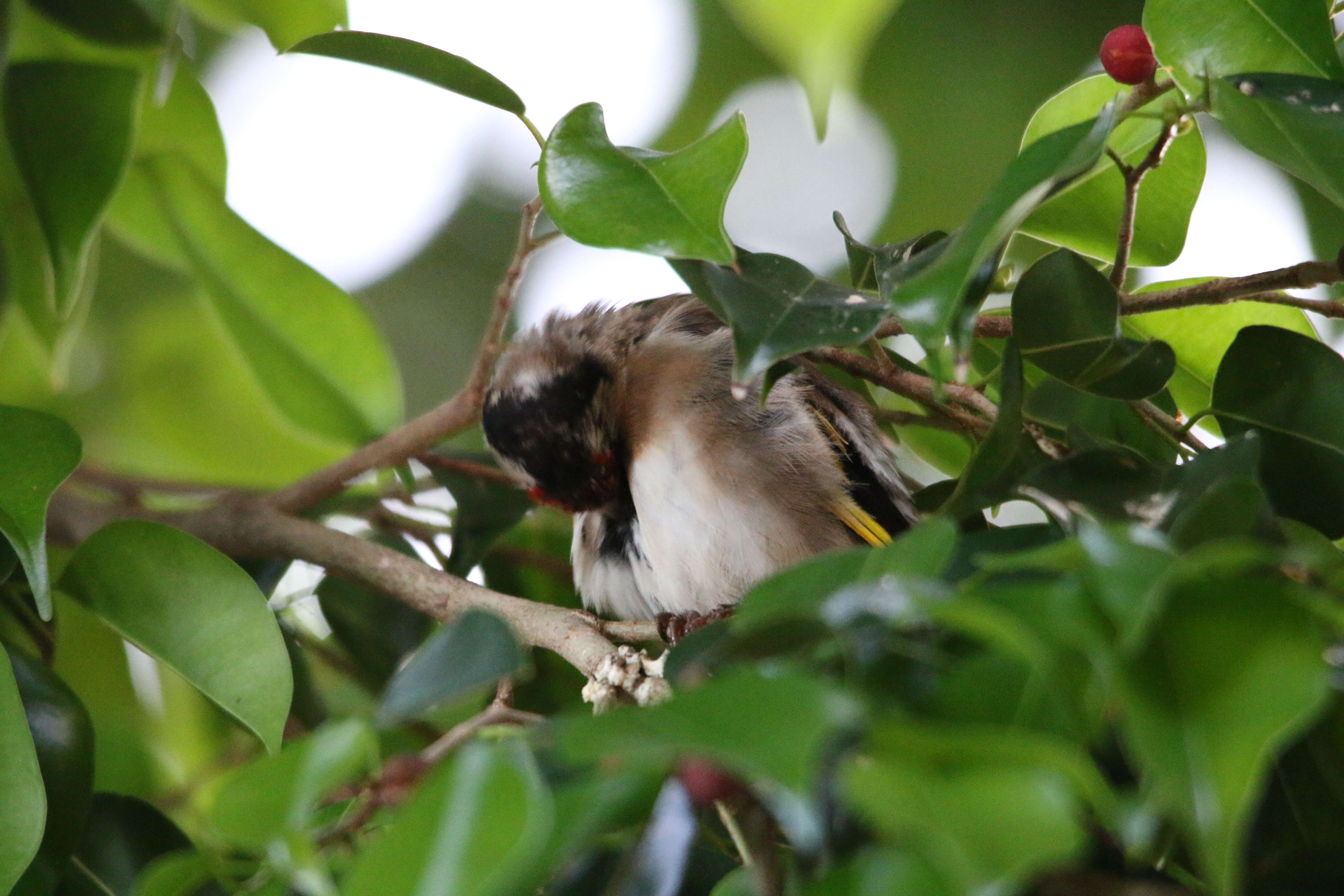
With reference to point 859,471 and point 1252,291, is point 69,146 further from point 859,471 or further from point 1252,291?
point 1252,291

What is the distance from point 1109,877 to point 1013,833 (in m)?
0.13

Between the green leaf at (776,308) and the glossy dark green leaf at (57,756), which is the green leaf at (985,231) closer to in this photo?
the green leaf at (776,308)

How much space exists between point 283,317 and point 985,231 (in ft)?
2.75

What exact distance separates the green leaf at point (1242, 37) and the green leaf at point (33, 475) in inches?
27.1

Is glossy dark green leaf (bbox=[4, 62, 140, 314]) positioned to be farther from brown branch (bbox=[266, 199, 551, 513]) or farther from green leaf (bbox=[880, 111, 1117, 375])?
green leaf (bbox=[880, 111, 1117, 375])

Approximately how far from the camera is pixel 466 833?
344 mm

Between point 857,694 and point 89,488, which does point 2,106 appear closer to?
point 89,488

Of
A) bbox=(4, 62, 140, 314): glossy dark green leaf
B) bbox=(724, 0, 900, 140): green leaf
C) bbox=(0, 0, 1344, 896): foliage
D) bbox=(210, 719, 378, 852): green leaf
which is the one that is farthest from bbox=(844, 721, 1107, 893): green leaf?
bbox=(4, 62, 140, 314): glossy dark green leaf

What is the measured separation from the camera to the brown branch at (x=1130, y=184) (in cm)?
68

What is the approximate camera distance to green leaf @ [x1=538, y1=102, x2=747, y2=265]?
0.62 m

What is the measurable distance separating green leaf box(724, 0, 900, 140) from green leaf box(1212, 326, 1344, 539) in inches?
15.8

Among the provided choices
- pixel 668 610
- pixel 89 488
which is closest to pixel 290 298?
pixel 89 488

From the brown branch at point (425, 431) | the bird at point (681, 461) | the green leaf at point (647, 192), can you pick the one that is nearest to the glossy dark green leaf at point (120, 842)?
the brown branch at point (425, 431)

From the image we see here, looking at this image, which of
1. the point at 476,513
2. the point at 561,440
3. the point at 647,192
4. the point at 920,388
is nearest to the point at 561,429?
the point at 561,440
